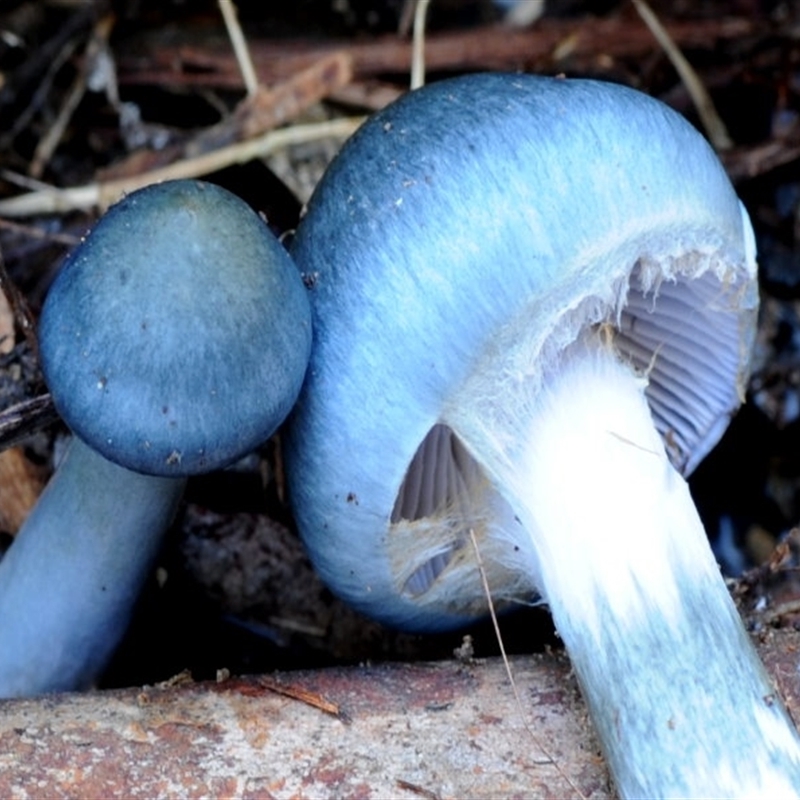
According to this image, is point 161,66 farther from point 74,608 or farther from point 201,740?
point 201,740

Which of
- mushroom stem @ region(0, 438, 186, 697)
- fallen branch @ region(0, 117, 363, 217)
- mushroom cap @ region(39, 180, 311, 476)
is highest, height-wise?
fallen branch @ region(0, 117, 363, 217)

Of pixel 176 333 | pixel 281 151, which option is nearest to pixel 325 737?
pixel 176 333

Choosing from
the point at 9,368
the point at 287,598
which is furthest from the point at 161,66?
the point at 287,598

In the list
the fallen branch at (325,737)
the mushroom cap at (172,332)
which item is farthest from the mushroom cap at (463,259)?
the fallen branch at (325,737)

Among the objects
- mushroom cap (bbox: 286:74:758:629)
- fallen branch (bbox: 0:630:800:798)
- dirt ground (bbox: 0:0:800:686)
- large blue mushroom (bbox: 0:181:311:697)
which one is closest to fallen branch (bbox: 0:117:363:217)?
dirt ground (bbox: 0:0:800:686)

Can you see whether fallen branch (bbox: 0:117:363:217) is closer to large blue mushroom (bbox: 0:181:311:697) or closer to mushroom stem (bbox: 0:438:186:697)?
mushroom stem (bbox: 0:438:186:697)

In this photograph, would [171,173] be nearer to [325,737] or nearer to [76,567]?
[76,567]

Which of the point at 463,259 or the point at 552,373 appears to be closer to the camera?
the point at 463,259
